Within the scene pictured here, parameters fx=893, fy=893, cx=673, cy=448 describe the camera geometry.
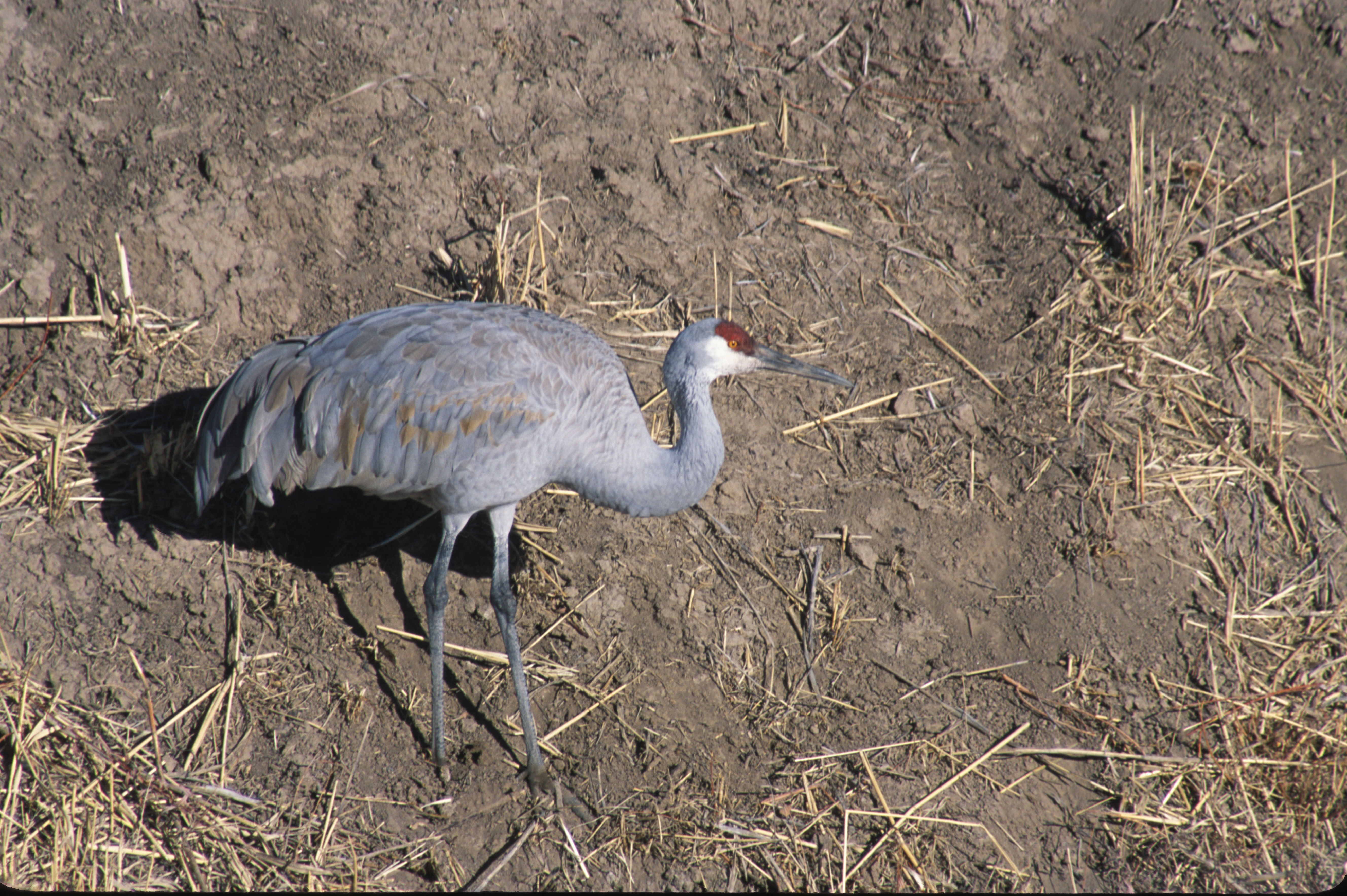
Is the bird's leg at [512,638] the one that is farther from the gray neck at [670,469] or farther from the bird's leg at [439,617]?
the gray neck at [670,469]

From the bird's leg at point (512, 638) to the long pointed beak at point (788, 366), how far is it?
3.44 feet

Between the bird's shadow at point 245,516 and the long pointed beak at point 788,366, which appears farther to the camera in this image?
the bird's shadow at point 245,516

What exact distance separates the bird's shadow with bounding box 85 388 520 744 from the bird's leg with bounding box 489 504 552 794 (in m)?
0.34

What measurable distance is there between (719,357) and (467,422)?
900 mm

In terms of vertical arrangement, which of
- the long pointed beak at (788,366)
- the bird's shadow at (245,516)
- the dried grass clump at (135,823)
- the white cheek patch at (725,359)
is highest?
the white cheek patch at (725,359)

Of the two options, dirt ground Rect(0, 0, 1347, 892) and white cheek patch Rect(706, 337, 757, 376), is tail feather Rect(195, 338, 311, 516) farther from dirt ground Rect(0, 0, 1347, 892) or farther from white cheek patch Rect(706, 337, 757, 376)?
white cheek patch Rect(706, 337, 757, 376)

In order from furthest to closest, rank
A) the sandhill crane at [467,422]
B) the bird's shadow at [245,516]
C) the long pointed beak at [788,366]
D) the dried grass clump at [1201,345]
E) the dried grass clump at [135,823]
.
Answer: the dried grass clump at [1201,345], the bird's shadow at [245,516], the long pointed beak at [788,366], the sandhill crane at [467,422], the dried grass clump at [135,823]

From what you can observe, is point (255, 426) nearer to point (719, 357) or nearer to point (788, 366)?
point (719, 357)

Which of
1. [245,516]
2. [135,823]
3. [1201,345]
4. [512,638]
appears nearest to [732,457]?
[512,638]

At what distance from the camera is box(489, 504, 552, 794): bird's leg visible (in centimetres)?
318

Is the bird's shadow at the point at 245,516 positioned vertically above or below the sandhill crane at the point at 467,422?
below

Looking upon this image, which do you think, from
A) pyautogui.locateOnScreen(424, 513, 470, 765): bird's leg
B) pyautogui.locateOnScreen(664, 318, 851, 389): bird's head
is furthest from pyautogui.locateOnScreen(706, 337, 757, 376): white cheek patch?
pyautogui.locateOnScreen(424, 513, 470, 765): bird's leg

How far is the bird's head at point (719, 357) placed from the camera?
3135 millimetres

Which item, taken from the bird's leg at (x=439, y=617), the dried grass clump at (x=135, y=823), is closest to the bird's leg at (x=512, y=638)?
the bird's leg at (x=439, y=617)
